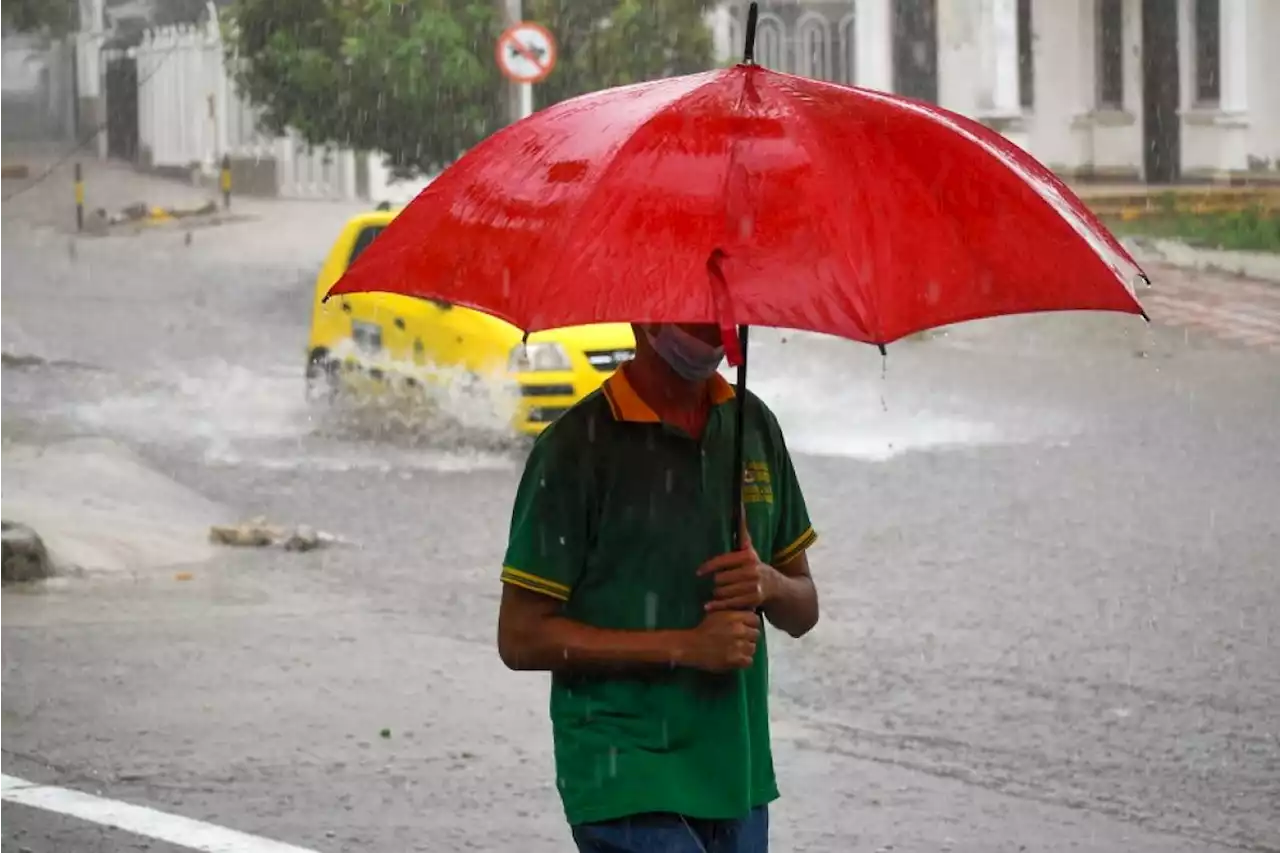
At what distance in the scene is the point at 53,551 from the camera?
35.0ft

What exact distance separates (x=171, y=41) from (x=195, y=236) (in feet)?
5.43

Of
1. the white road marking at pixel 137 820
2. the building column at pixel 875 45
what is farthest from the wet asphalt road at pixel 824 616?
the building column at pixel 875 45

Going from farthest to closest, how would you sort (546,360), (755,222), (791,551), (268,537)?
(546,360), (268,537), (791,551), (755,222)

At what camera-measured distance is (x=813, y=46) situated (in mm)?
21594

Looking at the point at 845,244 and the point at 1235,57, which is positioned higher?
the point at 1235,57

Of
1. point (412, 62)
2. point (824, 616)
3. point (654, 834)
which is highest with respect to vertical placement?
point (412, 62)

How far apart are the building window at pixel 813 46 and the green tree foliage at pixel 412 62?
6.16ft

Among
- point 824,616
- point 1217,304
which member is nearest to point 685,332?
point 824,616

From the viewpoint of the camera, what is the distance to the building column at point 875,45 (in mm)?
21516

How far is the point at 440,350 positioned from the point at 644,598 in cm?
1099

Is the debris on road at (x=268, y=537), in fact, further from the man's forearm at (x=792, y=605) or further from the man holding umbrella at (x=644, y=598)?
the man holding umbrella at (x=644, y=598)

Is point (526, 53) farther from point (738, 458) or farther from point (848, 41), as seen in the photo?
point (738, 458)

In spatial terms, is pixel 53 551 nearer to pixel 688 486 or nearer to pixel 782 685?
pixel 782 685

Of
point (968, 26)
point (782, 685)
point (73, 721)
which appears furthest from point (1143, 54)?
point (73, 721)
